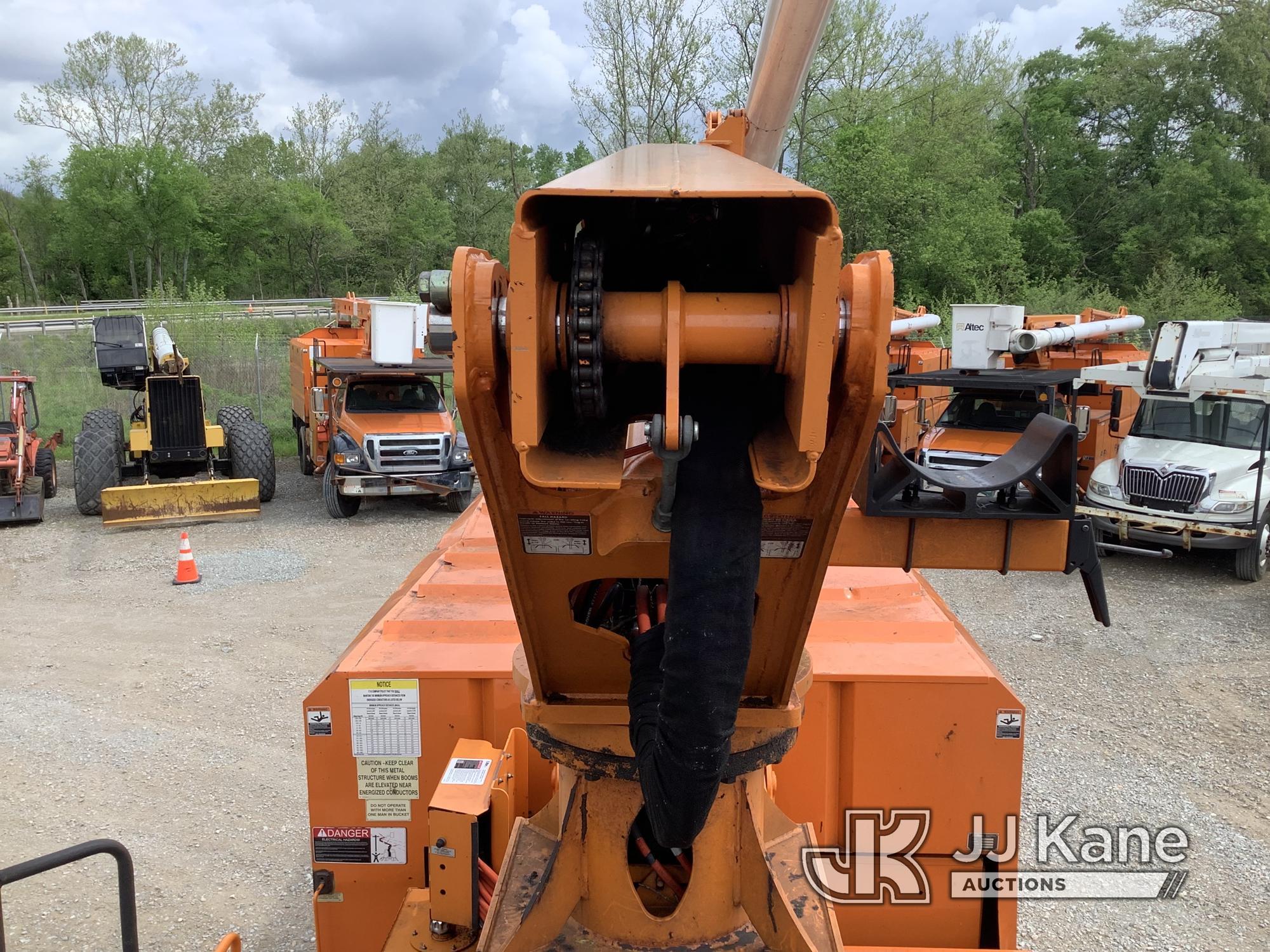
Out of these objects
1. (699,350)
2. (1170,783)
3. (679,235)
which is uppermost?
(679,235)

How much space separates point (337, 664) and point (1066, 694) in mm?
6390

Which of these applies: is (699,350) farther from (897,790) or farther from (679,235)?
(897,790)

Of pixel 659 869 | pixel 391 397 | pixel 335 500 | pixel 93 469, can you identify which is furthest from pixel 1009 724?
pixel 93 469

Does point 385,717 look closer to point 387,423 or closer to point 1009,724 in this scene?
point 1009,724

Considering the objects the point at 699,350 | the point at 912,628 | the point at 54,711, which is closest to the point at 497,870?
the point at 912,628

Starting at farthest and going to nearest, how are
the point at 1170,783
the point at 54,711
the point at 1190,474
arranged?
the point at 1190,474 < the point at 54,711 < the point at 1170,783

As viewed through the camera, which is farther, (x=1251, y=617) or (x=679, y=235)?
(x=1251, y=617)

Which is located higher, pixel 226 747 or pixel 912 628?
pixel 912 628

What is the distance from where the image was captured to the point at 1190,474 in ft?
35.2

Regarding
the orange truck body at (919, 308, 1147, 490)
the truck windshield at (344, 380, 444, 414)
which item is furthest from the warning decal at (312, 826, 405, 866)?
the truck windshield at (344, 380, 444, 414)

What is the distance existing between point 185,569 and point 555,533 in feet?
33.2

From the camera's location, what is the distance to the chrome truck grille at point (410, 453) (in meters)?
13.2

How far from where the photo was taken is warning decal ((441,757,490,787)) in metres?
2.85

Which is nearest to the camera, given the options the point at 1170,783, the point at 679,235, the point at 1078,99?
the point at 679,235
